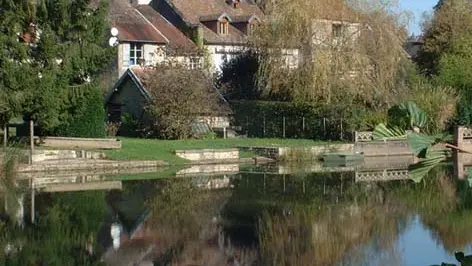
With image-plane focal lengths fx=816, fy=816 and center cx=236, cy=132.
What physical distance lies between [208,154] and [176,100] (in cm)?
477

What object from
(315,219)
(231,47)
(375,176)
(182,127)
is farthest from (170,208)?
(231,47)

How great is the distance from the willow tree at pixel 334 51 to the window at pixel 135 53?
904 cm

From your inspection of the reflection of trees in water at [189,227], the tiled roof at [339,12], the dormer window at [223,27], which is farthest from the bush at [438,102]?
the reflection of trees in water at [189,227]

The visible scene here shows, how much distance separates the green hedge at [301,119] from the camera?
41656mm

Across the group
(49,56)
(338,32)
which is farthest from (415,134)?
(338,32)

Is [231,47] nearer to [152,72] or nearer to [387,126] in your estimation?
[152,72]

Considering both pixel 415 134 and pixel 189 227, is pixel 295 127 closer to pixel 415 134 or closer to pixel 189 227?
pixel 189 227

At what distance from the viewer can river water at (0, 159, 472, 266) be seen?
53.4 ft

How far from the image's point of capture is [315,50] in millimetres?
42531

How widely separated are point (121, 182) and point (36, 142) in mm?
7138

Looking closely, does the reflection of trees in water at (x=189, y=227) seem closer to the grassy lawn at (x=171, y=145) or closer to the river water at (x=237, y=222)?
the river water at (x=237, y=222)

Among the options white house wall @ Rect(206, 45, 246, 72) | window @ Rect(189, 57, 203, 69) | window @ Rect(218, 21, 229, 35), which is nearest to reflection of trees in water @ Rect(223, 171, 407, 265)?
window @ Rect(189, 57, 203, 69)

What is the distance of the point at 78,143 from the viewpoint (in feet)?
115

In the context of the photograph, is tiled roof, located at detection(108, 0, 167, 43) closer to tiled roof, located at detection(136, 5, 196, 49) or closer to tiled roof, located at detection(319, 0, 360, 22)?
tiled roof, located at detection(136, 5, 196, 49)
